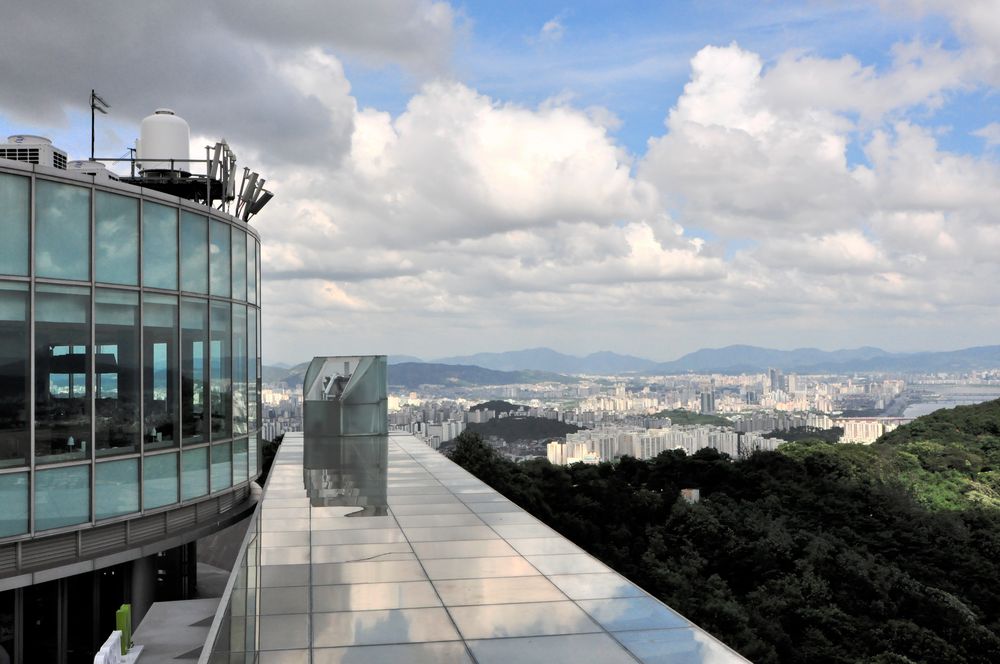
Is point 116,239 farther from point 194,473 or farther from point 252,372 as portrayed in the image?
point 252,372

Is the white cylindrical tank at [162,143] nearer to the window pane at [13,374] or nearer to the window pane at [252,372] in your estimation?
the window pane at [252,372]

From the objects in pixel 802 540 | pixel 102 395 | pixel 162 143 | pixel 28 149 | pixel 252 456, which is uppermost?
pixel 162 143

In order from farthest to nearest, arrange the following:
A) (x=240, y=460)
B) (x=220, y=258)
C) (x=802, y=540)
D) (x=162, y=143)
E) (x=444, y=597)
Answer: (x=802, y=540), (x=162, y=143), (x=240, y=460), (x=220, y=258), (x=444, y=597)

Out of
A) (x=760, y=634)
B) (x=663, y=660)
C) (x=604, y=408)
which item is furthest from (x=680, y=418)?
(x=663, y=660)

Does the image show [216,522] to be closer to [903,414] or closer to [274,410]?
[274,410]

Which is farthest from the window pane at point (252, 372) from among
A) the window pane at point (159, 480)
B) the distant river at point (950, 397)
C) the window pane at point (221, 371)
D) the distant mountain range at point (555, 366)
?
the distant river at point (950, 397)

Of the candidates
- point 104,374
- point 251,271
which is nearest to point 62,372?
point 104,374

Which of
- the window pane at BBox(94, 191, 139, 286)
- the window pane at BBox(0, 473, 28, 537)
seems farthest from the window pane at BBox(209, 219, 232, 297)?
the window pane at BBox(0, 473, 28, 537)
